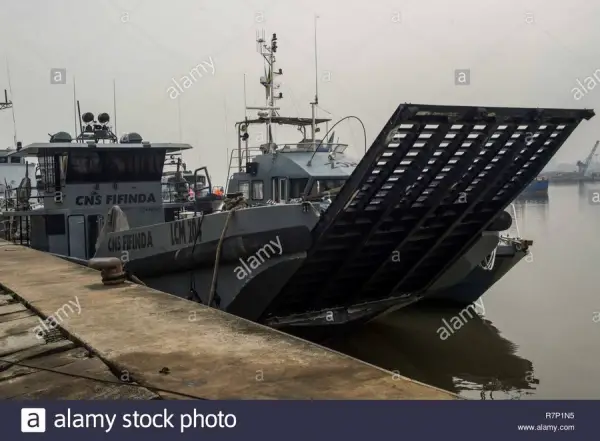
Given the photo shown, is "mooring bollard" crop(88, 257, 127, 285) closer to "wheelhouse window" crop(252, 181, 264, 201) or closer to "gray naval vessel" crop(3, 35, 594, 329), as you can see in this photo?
"gray naval vessel" crop(3, 35, 594, 329)

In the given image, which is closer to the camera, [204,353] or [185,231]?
[204,353]

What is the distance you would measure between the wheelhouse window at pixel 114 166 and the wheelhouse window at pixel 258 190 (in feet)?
6.00

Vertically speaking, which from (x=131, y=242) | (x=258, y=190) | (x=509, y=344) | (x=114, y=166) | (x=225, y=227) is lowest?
(x=509, y=344)

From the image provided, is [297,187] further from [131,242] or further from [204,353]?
[204,353]

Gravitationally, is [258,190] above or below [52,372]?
above

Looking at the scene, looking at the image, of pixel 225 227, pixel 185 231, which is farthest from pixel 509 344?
pixel 185 231

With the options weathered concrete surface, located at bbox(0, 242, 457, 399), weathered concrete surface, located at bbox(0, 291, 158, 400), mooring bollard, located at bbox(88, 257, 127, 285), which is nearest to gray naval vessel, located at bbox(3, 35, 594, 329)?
mooring bollard, located at bbox(88, 257, 127, 285)

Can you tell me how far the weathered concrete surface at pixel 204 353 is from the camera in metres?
3.05

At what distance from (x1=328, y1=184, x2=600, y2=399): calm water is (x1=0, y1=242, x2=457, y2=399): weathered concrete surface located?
3.75m

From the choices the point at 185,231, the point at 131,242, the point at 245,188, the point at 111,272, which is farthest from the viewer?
the point at 245,188

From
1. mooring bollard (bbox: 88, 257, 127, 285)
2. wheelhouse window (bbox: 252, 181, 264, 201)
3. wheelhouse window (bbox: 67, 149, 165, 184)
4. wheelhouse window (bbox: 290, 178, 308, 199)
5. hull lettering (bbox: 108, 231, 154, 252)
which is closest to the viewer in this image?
mooring bollard (bbox: 88, 257, 127, 285)

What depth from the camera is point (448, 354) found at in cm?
877

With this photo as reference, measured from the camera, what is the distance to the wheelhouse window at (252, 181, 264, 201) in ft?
36.7

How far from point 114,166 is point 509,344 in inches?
300
